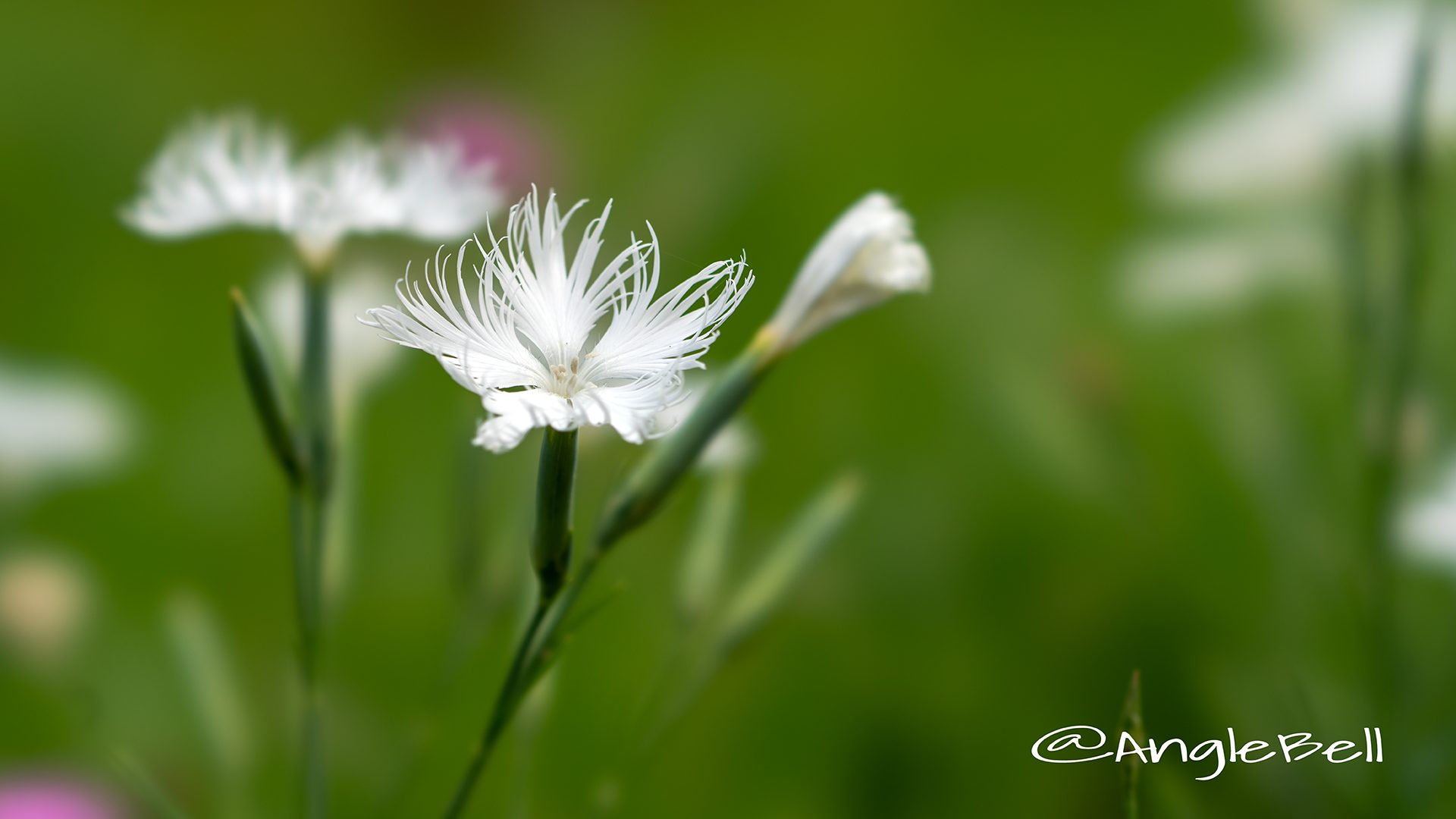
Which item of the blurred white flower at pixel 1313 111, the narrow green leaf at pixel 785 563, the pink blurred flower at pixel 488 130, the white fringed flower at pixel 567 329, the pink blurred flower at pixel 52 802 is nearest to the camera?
the white fringed flower at pixel 567 329

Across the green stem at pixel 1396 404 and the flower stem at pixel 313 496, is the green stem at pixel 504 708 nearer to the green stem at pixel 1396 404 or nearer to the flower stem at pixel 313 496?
the flower stem at pixel 313 496

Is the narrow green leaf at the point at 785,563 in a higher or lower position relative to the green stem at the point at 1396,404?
lower

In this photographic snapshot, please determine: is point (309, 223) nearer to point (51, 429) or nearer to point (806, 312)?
point (806, 312)

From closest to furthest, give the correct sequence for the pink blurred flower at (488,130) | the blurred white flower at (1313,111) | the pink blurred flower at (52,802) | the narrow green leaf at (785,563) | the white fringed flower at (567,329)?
the white fringed flower at (567,329), the narrow green leaf at (785,563), the pink blurred flower at (52,802), the blurred white flower at (1313,111), the pink blurred flower at (488,130)

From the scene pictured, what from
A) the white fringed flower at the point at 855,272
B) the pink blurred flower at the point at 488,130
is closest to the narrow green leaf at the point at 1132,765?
the white fringed flower at the point at 855,272

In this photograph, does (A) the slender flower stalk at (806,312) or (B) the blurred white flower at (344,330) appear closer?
(A) the slender flower stalk at (806,312)

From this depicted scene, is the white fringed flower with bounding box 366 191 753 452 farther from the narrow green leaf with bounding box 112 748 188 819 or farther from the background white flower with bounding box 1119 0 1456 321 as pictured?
the background white flower with bounding box 1119 0 1456 321

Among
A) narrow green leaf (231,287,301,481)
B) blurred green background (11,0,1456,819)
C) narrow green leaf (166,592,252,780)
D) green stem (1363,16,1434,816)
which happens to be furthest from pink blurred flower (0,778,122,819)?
green stem (1363,16,1434,816)

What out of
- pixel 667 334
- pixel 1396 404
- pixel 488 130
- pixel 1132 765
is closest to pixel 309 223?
pixel 667 334

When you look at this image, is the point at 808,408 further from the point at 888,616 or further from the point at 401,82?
the point at 401,82
